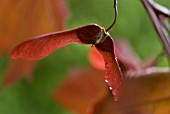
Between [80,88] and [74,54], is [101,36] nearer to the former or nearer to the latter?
[80,88]

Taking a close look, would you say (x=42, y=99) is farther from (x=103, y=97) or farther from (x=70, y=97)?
(x=103, y=97)

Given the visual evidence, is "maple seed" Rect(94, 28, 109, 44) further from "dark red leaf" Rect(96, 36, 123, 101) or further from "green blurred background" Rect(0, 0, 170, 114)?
"green blurred background" Rect(0, 0, 170, 114)

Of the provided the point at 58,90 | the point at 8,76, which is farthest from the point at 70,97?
the point at 8,76

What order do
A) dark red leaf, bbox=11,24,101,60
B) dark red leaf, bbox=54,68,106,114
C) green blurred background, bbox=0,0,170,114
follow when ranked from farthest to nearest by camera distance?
green blurred background, bbox=0,0,170,114 → dark red leaf, bbox=54,68,106,114 → dark red leaf, bbox=11,24,101,60

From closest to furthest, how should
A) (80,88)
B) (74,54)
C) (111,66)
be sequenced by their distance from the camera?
(111,66), (80,88), (74,54)

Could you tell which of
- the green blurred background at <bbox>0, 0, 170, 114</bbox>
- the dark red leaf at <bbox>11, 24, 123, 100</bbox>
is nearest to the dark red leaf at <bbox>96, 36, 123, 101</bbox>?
the dark red leaf at <bbox>11, 24, 123, 100</bbox>

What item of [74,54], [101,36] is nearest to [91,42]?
[101,36]
